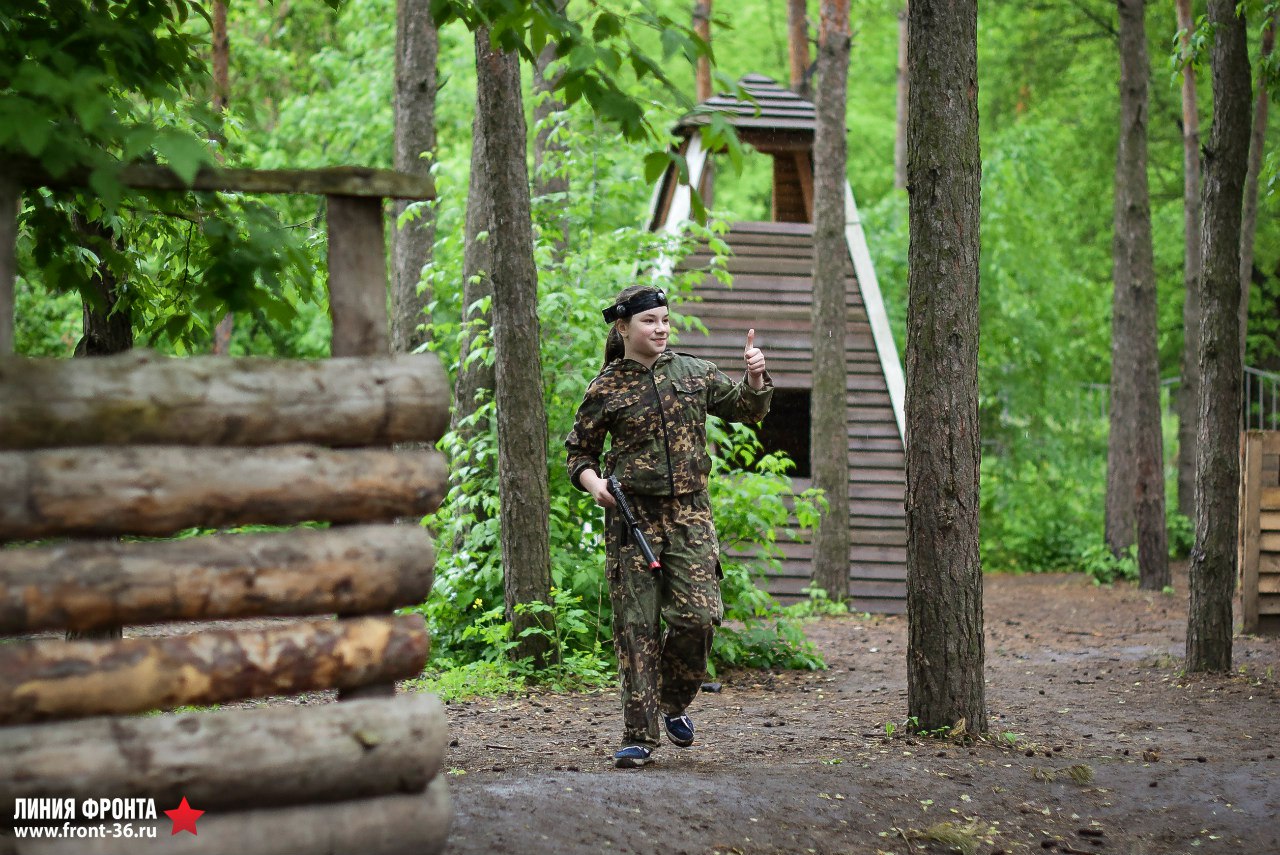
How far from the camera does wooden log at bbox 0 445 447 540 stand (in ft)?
12.2

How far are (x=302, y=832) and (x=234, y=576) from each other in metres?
0.78

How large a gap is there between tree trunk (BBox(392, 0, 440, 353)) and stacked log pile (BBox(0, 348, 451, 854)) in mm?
10461

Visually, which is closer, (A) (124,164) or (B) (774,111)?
(A) (124,164)

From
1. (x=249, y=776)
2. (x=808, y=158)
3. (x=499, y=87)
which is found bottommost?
(x=249, y=776)

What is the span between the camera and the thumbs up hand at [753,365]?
21.0 ft

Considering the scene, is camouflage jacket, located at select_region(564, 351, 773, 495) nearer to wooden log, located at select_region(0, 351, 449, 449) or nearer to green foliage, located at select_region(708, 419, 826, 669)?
wooden log, located at select_region(0, 351, 449, 449)

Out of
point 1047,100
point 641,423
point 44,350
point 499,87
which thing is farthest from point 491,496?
point 1047,100

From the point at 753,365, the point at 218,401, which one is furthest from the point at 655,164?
the point at 753,365

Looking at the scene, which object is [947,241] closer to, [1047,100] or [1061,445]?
[1061,445]

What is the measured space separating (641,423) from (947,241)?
76.2 inches

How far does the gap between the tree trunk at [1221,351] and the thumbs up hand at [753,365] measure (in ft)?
14.4

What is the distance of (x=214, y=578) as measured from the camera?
153 inches

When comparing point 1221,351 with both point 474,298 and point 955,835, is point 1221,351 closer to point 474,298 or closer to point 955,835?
point 955,835

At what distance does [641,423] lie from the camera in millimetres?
6625
